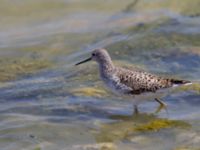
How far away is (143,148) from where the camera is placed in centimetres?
696

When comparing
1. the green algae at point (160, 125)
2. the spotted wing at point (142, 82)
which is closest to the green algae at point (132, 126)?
the green algae at point (160, 125)

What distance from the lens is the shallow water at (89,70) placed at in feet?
24.5

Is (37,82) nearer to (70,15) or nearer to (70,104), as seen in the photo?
(70,104)

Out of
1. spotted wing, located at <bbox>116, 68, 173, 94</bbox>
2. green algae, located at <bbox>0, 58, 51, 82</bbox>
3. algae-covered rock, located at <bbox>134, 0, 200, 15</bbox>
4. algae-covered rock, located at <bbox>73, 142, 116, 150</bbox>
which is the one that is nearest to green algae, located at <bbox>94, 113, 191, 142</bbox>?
algae-covered rock, located at <bbox>73, 142, 116, 150</bbox>

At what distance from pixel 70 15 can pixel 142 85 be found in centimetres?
629

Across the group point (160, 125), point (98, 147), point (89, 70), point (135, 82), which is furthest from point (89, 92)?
point (98, 147)

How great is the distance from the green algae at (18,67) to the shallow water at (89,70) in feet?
0.06

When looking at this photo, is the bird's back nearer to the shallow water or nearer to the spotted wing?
the spotted wing

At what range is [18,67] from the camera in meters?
11.1

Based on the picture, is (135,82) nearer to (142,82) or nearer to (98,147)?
(142,82)

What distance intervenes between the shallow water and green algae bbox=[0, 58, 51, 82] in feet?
0.06

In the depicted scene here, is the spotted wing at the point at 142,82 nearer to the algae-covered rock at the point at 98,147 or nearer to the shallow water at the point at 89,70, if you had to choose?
the shallow water at the point at 89,70

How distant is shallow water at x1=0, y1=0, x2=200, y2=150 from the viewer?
7.46m

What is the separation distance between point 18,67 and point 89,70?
1.49 metres
